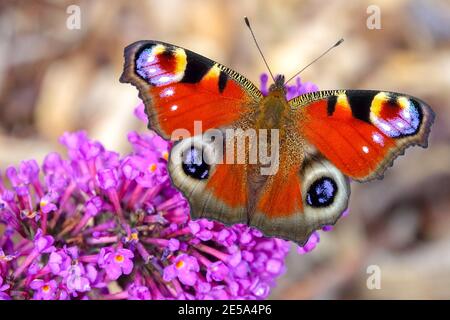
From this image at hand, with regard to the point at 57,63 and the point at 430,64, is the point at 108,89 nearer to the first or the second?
the point at 57,63

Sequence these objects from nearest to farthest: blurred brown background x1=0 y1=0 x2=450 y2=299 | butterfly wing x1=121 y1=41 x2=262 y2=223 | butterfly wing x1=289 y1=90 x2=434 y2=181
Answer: butterfly wing x1=121 y1=41 x2=262 y2=223 → butterfly wing x1=289 y1=90 x2=434 y2=181 → blurred brown background x1=0 y1=0 x2=450 y2=299

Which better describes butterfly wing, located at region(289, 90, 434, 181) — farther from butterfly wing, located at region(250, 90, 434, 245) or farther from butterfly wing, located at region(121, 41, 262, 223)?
butterfly wing, located at region(121, 41, 262, 223)

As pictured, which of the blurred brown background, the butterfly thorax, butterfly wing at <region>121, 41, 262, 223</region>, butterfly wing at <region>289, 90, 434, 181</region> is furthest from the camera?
the blurred brown background

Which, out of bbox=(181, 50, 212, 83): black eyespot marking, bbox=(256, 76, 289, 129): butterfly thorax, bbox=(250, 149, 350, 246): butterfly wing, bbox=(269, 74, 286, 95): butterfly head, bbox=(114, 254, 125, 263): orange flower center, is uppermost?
bbox=(181, 50, 212, 83): black eyespot marking

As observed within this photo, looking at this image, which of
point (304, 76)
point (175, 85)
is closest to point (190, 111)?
point (175, 85)

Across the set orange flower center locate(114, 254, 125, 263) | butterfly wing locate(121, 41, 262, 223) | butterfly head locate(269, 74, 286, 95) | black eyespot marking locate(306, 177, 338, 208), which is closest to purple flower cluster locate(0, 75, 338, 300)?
orange flower center locate(114, 254, 125, 263)

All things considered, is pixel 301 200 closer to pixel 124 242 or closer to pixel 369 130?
pixel 369 130

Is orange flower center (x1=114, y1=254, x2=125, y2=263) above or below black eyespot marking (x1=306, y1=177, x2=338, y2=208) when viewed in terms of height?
below
